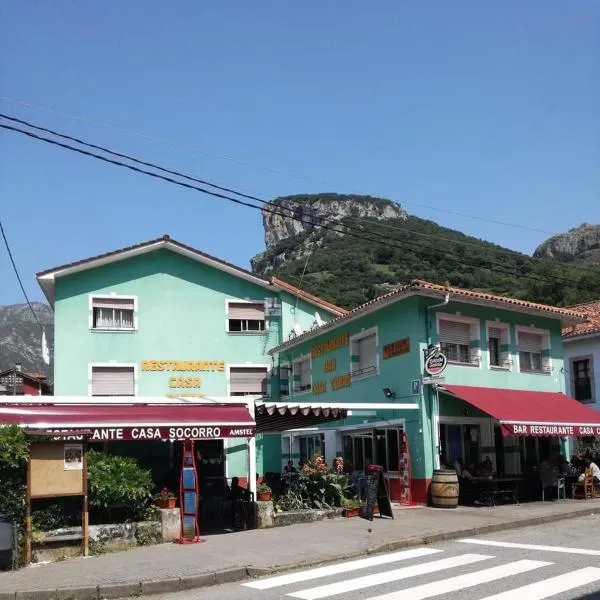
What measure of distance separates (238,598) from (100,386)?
17724 mm

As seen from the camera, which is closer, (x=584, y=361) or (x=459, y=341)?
(x=459, y=341)

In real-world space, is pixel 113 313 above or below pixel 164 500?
above

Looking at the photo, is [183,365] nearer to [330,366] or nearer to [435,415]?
[330,366]

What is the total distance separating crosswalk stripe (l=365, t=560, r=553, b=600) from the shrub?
5.70m

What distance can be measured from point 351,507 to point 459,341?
255 inches

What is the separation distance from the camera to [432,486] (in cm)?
1748

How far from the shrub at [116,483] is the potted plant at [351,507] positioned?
4.51 metres

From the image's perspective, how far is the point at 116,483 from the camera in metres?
12.2

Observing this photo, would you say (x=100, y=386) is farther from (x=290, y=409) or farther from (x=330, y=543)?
(x=330, y=543)

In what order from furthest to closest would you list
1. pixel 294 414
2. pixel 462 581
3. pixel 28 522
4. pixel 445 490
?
1. pixel 445 490
2. pixel 294 414
3. pixel 28 522
4. pixel 462 581

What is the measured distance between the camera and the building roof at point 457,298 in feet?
60.9

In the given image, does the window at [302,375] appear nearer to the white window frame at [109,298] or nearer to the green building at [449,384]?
the green building at [449,384]

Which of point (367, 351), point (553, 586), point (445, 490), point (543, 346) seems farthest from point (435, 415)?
point (553, 586)

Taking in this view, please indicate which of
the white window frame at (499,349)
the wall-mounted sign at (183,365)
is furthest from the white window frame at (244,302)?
the white window frame at (499,349)
